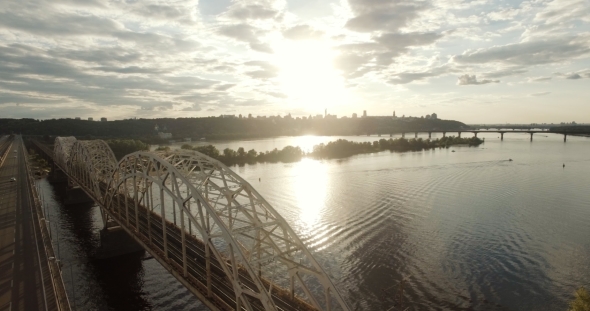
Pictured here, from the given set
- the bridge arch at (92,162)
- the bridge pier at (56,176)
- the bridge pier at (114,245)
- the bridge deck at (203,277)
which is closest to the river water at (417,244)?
the bridge pier at (114,245)

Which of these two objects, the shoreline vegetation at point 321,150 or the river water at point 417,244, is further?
the shoreline vegetation at point 321,150

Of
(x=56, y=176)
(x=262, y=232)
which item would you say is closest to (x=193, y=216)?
(x=262, y=232)

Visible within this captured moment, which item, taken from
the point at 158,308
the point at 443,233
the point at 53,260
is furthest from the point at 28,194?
the point at 443,233

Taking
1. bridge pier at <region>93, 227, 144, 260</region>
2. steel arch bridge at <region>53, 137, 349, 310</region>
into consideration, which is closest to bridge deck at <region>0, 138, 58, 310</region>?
bridge pier at <region>93, 227, 144, 260</region>

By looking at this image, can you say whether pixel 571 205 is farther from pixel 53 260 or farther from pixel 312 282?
pixel 53 260

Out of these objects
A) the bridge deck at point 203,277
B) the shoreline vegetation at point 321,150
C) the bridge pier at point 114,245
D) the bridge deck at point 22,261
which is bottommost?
the bridge pier at point 114,245

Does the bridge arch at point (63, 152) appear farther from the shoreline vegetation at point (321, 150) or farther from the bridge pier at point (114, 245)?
the bridge pier at point (114, 245)
